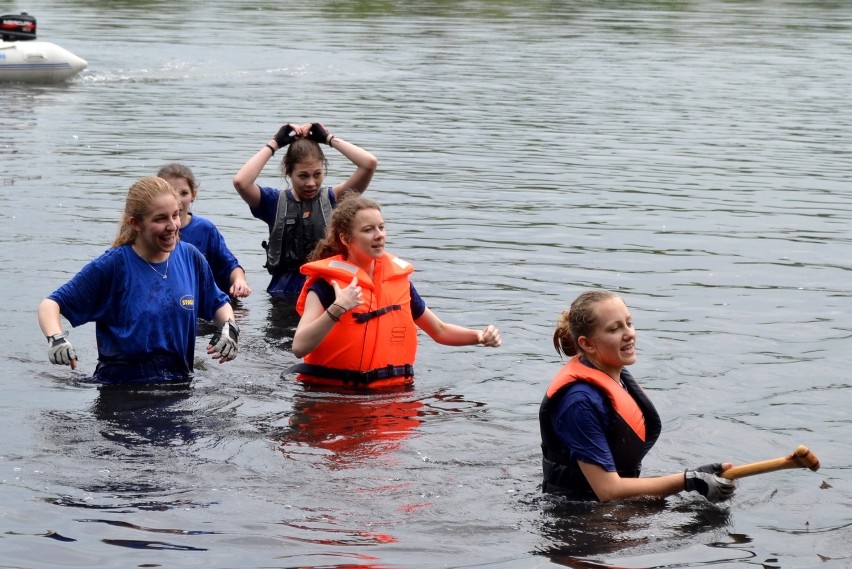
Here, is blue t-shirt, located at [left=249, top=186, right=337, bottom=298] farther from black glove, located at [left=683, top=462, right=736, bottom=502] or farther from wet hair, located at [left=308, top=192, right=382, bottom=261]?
black glove, located at [left=683, top=462, right=736, bottom=502]

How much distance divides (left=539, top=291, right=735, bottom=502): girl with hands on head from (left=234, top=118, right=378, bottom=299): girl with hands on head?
172 inches

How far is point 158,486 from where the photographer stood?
693 centimetres

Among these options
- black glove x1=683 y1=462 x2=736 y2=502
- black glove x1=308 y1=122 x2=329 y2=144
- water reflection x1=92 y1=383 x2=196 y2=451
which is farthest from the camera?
black glove x1=308 y1=122 x2=329 y2=144

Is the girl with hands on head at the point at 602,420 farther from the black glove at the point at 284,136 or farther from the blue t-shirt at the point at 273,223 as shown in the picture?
the blue t-shirt at the point at 273,223

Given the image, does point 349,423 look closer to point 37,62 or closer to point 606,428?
point 606,428

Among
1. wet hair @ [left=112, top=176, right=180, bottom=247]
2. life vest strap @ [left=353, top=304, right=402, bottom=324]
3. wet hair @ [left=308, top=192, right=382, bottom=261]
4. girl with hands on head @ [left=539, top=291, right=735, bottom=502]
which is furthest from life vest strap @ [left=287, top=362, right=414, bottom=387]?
girl with hands on head @ [left=539, top=291, right=735, bottom=502]

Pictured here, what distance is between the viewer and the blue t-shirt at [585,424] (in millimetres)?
6176

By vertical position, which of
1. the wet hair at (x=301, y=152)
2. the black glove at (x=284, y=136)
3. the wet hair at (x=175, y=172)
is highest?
the black glove at (x=284, y=136)

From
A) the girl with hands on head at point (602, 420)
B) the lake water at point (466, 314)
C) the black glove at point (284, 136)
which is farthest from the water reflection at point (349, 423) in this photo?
the black glove at point (284, 136)

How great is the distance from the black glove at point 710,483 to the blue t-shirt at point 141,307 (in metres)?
3.50

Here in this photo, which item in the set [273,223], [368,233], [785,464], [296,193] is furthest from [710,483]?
[273,223]

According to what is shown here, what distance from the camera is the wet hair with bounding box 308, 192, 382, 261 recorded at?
8297 mm

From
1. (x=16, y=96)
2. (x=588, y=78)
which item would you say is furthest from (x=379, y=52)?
(x=16, y=96)

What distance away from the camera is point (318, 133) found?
34.2 feet
